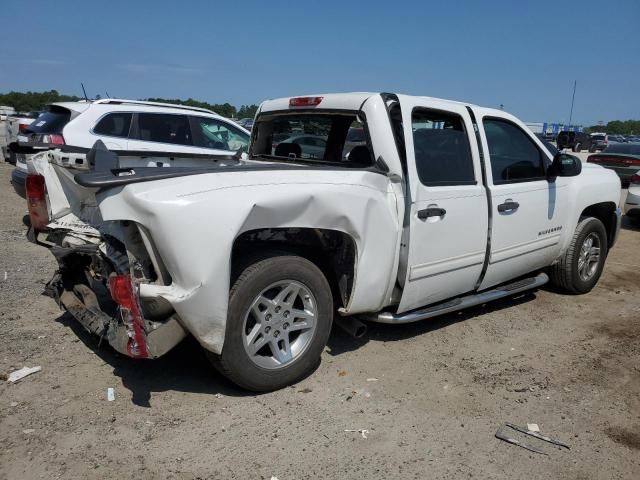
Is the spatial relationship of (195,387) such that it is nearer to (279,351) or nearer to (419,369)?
(279,351)

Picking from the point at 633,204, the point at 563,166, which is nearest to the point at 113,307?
the point at 563,166

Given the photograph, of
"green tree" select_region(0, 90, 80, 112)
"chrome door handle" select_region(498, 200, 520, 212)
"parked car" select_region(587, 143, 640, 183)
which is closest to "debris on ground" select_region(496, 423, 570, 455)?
"chrome door handle" select_region(498, 200, 520, 212)

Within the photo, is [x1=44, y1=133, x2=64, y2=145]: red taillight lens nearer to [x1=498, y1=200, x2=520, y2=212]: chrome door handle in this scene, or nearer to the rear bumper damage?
the rear bumper damage

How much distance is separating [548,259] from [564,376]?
1618 mm

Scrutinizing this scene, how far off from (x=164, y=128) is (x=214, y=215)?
6.31 metres

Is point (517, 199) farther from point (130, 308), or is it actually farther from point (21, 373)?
point (21, 373)

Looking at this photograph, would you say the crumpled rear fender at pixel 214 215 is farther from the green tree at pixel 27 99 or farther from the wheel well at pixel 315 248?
the green tree at pixel 27 99

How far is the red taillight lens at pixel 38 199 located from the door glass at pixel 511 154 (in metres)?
3.47

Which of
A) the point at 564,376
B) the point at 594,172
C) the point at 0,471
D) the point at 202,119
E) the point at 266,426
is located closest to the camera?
the point at 0,471

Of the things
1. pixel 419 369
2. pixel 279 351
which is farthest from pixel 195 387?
pixel 419 369

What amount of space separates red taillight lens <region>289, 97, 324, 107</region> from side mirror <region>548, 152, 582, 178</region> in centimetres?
222

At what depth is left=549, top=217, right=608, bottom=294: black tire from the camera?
18.0 feet

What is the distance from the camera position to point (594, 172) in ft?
18.5

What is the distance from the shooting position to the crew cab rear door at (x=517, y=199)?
4.42 meters
